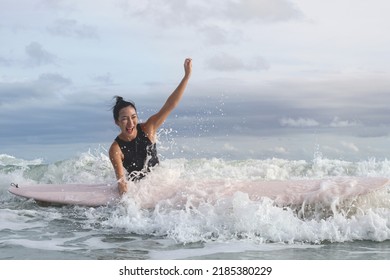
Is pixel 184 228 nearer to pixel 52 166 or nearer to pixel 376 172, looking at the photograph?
pixel 376 172

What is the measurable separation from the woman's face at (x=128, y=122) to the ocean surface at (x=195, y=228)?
54 cm

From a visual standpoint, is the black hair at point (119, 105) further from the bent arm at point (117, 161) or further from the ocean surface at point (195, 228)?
the ocean surface at point (195, 228)

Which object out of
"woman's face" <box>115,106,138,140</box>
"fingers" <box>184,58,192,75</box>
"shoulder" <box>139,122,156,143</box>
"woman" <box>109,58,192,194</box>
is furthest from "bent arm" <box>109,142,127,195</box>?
"fingers" <box>184,58,192,75</box>

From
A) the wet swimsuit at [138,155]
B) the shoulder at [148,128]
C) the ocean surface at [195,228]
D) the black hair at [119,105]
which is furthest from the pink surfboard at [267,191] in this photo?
the black hair at [119,105]

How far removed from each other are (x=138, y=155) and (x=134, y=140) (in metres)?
0.18

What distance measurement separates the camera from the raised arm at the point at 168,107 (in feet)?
18.2

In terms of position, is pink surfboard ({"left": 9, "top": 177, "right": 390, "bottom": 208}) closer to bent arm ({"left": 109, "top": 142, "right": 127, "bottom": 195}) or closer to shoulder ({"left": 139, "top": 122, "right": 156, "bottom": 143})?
bent arm ({"left": 109, "top": 142, "right": 127, "bottom": 195})

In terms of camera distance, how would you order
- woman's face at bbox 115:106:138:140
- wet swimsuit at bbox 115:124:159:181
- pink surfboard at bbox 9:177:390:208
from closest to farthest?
pink surfboard at bbox 9:177:390:208
woman's face at bbox 115:106:138:140
wet swimsuit at bbox 115:124:159:181

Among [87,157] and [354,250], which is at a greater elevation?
[87,157]

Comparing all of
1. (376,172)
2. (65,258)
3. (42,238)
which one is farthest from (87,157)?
(65,258)

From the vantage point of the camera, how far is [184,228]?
4848 mm

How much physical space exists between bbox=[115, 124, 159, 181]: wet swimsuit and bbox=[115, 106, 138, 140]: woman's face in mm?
86

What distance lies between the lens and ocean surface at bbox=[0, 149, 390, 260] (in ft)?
14.0
